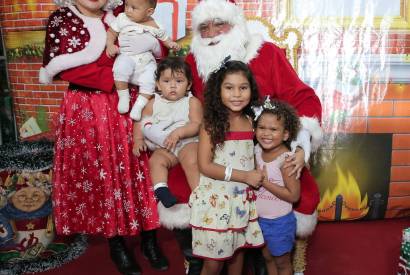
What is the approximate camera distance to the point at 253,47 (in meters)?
2.34

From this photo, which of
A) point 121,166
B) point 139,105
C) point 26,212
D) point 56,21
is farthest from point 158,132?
point 26,212

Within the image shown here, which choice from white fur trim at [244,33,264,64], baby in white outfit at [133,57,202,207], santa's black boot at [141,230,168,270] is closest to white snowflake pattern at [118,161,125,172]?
baby in white outfit at [133,57,202,207]

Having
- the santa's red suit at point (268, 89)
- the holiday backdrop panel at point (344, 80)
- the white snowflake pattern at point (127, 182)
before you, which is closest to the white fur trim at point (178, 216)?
the santa's red suit at point (268, 89)

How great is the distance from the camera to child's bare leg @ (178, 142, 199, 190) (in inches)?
82.1

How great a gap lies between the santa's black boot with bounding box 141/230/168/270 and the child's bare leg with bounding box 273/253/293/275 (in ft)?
2.69

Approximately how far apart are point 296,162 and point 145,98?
863 mm

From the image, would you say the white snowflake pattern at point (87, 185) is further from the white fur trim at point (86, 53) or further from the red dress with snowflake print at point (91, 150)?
the white fur trim at point (86, 53)

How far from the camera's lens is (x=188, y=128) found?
2.13m

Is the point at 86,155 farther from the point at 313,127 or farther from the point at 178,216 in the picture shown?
the point at 313,127

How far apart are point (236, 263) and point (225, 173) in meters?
0.51

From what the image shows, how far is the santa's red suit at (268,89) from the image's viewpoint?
7.04ft

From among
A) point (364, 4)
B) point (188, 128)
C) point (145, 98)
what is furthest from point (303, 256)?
point (364, 4)

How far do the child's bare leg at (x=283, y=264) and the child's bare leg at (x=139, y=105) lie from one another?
40.1 inches

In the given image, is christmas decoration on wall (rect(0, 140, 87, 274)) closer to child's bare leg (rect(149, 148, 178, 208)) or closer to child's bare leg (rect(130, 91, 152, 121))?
child's bare leg (rect(130, 91, 152, 121))
